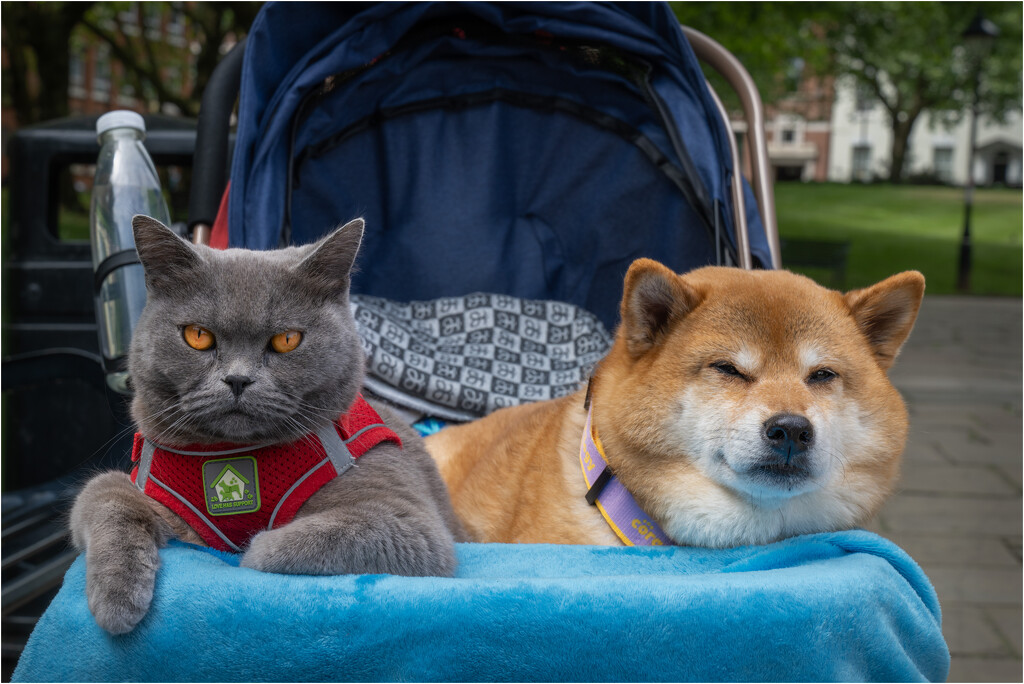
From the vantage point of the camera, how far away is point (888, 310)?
1.88 meters

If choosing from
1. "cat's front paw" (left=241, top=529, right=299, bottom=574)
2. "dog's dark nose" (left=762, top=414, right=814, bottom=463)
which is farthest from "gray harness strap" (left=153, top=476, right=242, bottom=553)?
"dog's dark nose" (left=762, top=414, right=814, bottom=463)

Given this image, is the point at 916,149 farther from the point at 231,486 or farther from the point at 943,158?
the point at 231,486

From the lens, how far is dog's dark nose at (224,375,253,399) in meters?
1.57

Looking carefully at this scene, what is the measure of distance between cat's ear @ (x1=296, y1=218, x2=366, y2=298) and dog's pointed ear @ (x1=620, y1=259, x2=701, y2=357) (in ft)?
1.91

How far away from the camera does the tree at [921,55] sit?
56.3ft

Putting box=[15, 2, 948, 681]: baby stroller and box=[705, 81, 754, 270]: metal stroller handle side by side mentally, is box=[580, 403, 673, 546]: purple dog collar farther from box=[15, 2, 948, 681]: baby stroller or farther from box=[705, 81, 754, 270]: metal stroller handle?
box=[705, 81, 754, 270]: metal stroller handle

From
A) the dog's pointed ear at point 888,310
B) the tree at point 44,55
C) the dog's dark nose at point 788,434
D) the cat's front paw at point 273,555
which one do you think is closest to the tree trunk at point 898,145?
the tree at point 44,55

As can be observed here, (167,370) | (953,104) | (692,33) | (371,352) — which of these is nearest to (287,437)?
(167,370)

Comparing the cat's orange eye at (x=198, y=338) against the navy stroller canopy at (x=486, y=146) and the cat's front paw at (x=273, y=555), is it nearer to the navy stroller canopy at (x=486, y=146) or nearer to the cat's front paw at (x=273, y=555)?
the cat's front paw at (x=273, y=555)

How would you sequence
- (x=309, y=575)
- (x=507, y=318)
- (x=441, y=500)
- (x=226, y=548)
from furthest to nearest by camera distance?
1. (x=507, y=318)
2. (x=441, y=500)
3. (x=226, y=548)
4. (x=309, y=575)

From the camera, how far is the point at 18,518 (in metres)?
2.74

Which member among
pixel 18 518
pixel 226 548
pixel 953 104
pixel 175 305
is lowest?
pixel 18 518

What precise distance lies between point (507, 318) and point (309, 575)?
1813 millimetres

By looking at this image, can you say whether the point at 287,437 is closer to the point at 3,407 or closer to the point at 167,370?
the point at 167,370
